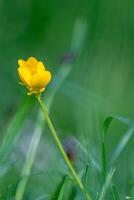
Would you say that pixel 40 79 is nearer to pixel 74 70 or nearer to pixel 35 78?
pixel 35 78

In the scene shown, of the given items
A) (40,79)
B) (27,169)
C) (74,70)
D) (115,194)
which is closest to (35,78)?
(40,79)

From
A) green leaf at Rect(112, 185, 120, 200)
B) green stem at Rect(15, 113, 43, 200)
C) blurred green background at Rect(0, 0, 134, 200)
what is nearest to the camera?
green leaf at Rect(112, 185, 120, 200)

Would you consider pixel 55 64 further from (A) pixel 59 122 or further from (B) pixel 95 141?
(B) pixel 95 141

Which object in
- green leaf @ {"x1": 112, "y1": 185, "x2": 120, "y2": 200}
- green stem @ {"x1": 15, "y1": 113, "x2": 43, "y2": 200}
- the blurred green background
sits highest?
green leaf @ {"x1": 112, "y1": 185, "x2": 120, "y2": 200}

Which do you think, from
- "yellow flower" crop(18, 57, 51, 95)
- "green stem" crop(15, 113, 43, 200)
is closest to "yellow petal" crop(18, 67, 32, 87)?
"yellow flower" crop(18, 57, 51, 95)

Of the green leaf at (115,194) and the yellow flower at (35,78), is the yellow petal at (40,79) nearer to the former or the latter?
the yellow flower at (35,78)

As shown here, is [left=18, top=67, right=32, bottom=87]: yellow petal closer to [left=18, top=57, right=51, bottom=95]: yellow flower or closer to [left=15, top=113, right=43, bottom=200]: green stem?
[left=18, top=57, right=51, bottom=95]: yellow flower

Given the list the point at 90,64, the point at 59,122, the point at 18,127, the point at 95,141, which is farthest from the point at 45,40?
the point at 18,127

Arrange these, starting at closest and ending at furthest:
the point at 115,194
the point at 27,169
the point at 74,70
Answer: the point at 115,194 < the point at 27,169 < the point at 74,70
